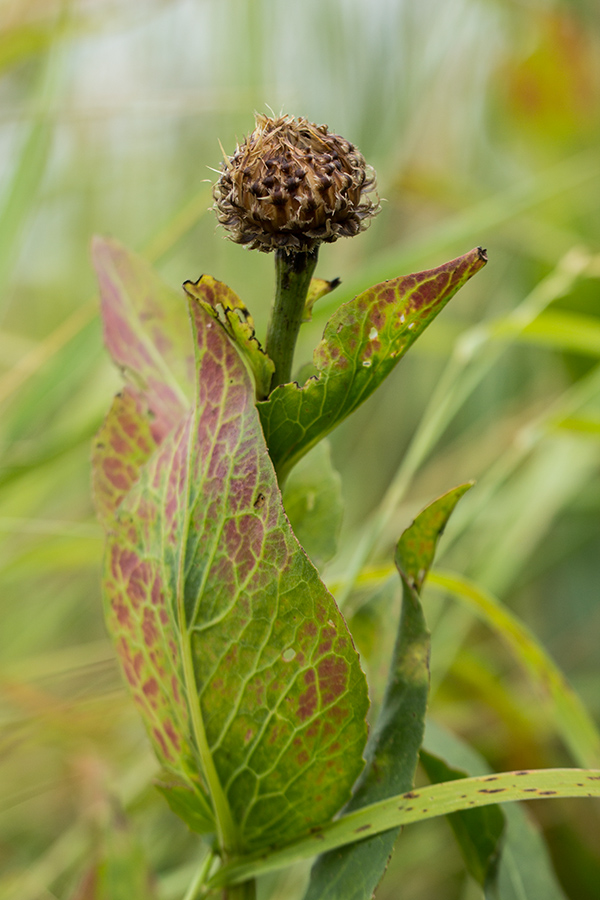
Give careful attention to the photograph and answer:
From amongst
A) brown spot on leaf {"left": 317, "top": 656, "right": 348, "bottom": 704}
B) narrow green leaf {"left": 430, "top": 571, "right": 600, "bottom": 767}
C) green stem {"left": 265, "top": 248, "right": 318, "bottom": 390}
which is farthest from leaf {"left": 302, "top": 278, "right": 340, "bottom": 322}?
narrow green leaf {"left": 430, "top": 571, "right": 600, "bottom": 767}

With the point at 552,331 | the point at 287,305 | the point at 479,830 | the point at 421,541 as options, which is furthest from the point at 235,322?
the point at 552,331

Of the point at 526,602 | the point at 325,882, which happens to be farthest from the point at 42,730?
the point at 526,602

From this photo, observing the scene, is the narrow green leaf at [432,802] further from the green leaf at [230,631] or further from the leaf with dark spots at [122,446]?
the leaf with dark spots at [122,446]

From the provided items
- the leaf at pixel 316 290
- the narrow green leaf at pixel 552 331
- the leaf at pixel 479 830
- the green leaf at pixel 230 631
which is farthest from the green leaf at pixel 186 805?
the narrow green leaf at pixel 552 331

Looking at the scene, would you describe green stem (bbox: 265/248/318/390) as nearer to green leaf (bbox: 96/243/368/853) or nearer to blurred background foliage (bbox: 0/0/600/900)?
green leaf (bbox: 96/243/368/853)

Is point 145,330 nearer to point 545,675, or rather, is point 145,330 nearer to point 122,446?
point 122,446

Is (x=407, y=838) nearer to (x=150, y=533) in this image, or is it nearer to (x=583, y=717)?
(x=583, y=717)
